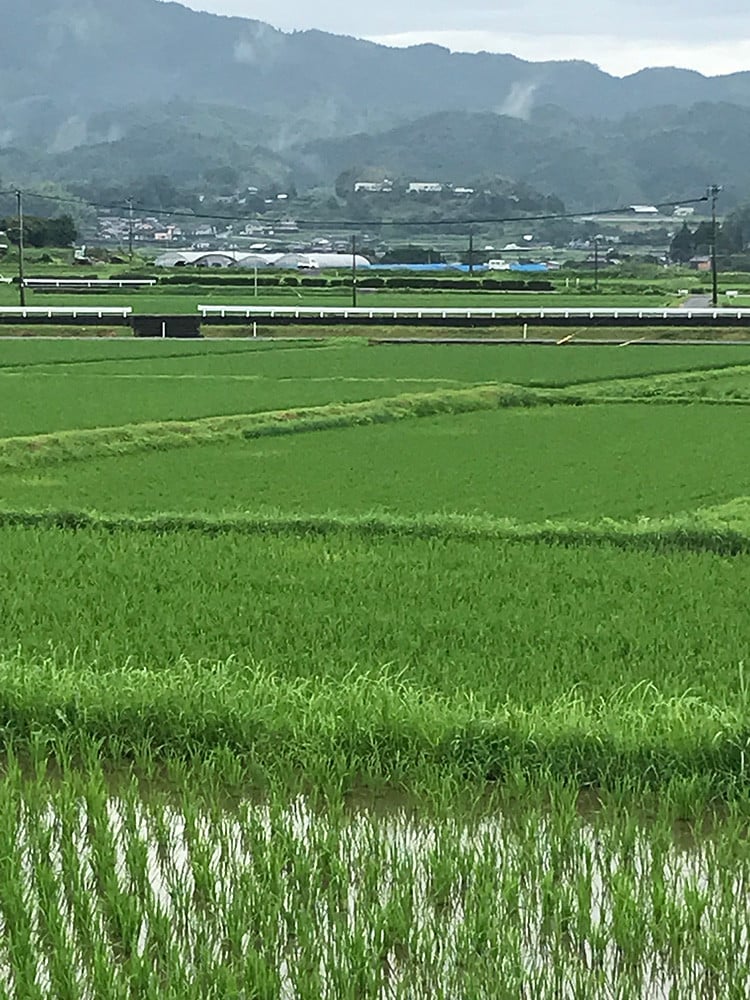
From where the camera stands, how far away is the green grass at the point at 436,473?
483 inches

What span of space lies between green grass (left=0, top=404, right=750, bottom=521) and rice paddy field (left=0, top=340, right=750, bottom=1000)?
4.4 inches

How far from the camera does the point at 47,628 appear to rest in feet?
24.3

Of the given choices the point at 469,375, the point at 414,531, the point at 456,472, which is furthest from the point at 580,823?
the point at 469,375

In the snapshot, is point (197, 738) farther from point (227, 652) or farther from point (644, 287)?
point (644, 287)

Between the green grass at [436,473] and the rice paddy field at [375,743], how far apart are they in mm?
112

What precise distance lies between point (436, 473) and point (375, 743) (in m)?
8.75

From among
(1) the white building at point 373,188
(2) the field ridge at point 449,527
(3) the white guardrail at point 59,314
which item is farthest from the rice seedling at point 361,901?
(1) the white building at point 373,188

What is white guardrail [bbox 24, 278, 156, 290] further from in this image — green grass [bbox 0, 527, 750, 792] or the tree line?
green grass [bbox 0, 527, 750, 792]

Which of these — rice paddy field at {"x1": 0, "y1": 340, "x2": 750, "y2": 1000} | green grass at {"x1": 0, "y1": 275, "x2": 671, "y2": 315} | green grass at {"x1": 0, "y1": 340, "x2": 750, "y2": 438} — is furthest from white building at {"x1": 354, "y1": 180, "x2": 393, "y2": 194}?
rice paddy field at {"x1": 0, "y1": 340, "x2": 750, "y2": 1000}

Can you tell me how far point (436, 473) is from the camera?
1411cm

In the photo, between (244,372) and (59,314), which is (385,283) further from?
(244,372)

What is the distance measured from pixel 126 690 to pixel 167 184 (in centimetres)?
19690

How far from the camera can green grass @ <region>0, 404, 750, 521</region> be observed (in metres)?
12.3

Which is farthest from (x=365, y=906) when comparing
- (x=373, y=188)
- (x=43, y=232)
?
(x=373, y=188)
